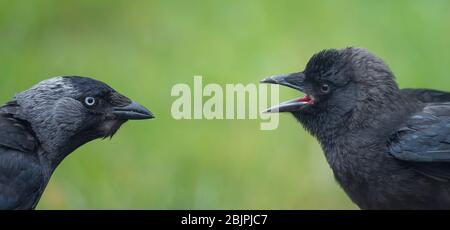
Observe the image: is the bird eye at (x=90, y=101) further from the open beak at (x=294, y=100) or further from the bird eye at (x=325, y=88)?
the bird eye at (x=325, y=88)

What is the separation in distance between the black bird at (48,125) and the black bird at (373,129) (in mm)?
1181

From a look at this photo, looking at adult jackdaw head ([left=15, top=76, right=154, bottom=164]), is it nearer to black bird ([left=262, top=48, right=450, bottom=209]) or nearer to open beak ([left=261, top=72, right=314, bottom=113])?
open beak ([left=261, top=72, right=314, bottom=113])

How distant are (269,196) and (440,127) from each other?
2.54 meters

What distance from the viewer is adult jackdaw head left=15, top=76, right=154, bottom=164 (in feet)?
23.5

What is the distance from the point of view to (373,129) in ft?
23.6

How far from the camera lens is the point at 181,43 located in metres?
10.9

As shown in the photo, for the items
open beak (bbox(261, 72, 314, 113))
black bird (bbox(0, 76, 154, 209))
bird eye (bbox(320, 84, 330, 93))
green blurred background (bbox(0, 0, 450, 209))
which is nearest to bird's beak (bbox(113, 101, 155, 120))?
black bird (bbox(0, 76, 154, 209))

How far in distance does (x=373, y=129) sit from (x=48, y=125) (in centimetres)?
214

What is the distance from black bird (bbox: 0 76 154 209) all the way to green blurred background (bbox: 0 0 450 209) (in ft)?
5.36

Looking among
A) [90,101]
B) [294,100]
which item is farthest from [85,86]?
[294,100]

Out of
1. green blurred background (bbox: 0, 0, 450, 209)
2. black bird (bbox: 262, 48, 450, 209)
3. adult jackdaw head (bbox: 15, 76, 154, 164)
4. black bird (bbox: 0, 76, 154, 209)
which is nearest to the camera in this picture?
black bird (bbox: 0, 76, 154, 209)

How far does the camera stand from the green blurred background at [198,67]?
368 inches

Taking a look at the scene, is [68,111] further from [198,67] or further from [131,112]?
[198,67]

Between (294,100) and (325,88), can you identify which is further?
(294,100)
